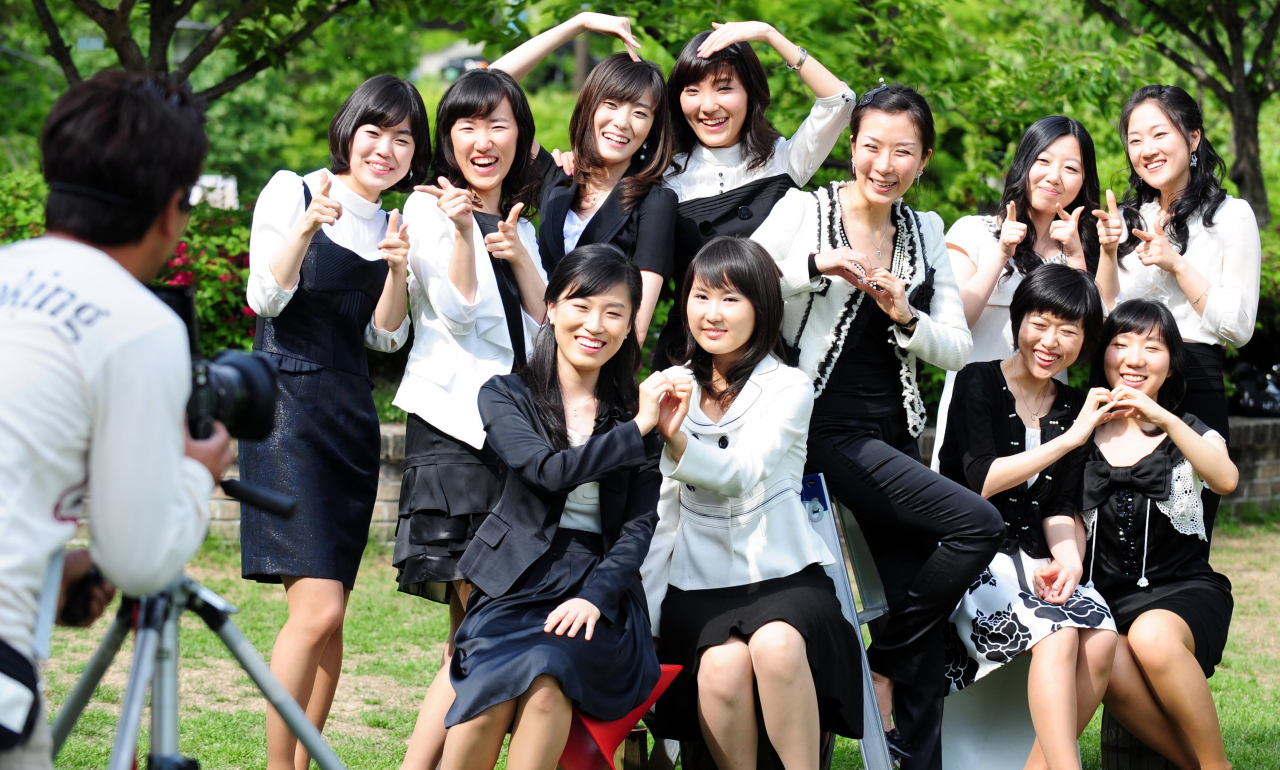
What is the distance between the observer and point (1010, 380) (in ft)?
13.1

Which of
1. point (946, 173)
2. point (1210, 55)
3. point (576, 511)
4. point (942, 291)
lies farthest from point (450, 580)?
point (946, 173)

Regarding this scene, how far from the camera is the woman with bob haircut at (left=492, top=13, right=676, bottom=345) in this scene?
376cm

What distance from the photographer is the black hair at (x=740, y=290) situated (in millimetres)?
3508

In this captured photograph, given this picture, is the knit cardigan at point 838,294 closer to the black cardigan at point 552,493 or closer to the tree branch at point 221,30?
the black cardigan at point 552,493

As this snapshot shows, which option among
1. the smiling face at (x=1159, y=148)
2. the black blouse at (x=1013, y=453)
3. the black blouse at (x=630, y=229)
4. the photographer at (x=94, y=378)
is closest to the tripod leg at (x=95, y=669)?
the photographer at (x=94, y=378)

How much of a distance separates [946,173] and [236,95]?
11.8 metres

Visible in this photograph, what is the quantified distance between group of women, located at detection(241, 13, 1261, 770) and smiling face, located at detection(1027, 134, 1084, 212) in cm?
2

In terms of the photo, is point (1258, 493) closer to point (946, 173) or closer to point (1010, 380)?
point (1010, 380)

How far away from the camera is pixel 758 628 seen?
10.9 feet

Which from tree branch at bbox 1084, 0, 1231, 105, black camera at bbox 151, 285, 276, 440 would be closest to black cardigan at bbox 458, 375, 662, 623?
black camera at bbox 151, 285, 276, 440

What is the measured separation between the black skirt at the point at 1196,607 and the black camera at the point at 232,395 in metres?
2.80

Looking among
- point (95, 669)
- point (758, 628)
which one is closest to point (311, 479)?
point (758, 628)

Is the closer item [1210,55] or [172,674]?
[172,674]

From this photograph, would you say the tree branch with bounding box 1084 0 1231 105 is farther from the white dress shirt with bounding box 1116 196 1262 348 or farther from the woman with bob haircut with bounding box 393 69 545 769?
the woman with bob haircut with bounding box 393 69 545 769
